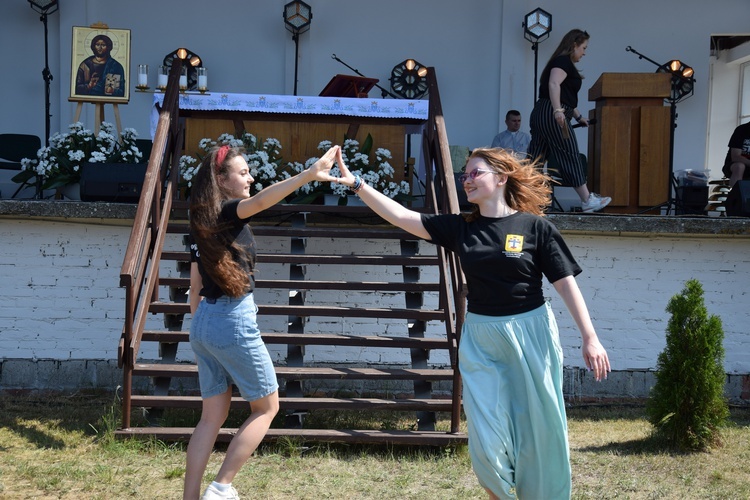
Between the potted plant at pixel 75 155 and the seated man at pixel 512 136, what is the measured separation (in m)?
4.35

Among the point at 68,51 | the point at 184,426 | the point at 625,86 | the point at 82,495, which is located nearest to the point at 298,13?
the point at 68,51

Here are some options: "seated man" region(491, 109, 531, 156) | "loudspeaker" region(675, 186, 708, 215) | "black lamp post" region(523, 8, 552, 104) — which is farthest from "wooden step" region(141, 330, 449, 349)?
"black lamp post" region(523, 8, 552, 104)

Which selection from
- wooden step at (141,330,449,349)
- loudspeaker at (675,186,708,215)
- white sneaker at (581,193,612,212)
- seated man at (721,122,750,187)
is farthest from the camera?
seated man at (721,122,750,187)

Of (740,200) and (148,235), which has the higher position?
(740,200)

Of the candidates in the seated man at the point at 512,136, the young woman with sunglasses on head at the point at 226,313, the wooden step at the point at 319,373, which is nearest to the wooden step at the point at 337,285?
the wooden step at the point at 319,373

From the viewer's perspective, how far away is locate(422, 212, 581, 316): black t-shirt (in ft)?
12.2

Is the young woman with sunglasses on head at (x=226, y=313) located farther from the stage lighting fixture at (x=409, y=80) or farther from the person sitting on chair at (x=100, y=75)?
the stage lighting fixture at (x=409, y=80)

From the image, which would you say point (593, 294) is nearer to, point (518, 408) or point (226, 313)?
point (518, 408)

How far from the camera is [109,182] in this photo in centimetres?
749

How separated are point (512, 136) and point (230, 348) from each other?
7.19 meters

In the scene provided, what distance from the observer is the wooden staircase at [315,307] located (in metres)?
5.71

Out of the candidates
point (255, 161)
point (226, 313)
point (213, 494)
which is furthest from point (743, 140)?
point (213, 494)

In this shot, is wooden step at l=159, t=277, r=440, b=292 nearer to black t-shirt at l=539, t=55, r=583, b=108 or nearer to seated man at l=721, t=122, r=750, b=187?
black t-shirt at l=539, t=55, r=583, b=108

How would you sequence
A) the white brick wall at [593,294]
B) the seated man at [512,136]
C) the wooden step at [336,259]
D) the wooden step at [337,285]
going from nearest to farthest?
the wooden step at [337,285] < the wooden step at [336,259] < the white brick wall at [593,294] < the seated man at [512,136]
